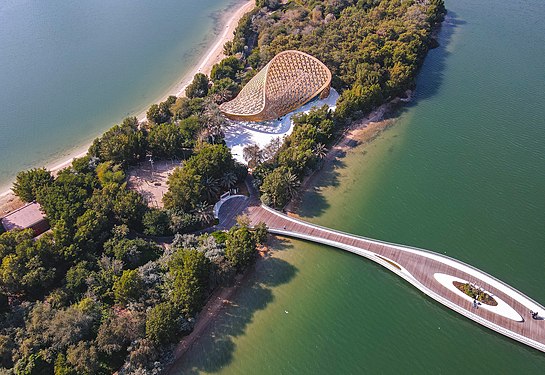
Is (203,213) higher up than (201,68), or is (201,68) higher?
(201,68)

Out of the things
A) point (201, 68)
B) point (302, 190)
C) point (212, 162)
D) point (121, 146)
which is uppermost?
point (201, 68)

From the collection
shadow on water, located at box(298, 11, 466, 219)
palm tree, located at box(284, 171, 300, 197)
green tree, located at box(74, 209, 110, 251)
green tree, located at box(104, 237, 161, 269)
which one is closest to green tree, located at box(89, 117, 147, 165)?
green tree, located at box(74, 209, 110, 251)

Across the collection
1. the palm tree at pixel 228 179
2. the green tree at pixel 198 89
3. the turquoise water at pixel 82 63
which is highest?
the turquoise water at pixel 82 63

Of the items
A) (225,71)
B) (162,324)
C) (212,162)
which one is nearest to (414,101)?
(225,71)

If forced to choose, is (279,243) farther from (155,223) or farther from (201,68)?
(201,68)

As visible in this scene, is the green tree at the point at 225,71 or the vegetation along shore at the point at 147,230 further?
the green tree at the point at 225,71

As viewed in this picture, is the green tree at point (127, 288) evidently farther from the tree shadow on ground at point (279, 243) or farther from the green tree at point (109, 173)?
the green tree at point (109, 173)

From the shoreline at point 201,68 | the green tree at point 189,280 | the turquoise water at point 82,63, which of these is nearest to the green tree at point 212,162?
the green tree at point 189,280

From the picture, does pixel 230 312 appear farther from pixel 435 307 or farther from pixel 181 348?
pixel 435 307
